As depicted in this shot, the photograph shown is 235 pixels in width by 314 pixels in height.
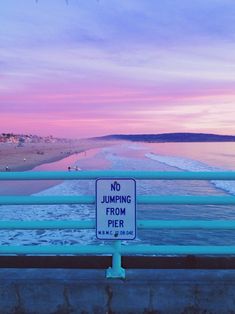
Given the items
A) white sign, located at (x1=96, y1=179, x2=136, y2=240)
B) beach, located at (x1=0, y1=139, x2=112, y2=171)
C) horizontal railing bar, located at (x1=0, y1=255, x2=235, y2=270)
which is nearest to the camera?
white sign, located at (x1=96, y1=179, x2=136, y2=240)

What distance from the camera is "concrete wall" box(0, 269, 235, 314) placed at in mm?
4102

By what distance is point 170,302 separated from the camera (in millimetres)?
4098

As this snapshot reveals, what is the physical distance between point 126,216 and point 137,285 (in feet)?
1.98

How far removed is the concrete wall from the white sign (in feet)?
1.33

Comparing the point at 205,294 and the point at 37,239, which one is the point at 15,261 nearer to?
the point at 205,294

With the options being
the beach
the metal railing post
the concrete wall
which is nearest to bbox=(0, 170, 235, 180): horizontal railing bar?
the metal railing post

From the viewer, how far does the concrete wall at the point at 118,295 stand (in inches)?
161

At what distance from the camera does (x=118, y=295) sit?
410 cm

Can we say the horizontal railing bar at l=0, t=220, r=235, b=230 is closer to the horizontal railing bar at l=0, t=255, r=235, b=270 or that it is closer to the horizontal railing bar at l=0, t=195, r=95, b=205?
the horizontal railing bar at l=0, t=195, r=95, b=205

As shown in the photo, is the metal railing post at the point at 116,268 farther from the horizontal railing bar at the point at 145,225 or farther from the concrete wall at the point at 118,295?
the horizontal railing bar at the point at 145,225

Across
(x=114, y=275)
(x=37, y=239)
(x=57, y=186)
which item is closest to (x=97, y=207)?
(x=114, y=275)

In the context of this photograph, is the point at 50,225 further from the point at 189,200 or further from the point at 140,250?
the point at 189,200

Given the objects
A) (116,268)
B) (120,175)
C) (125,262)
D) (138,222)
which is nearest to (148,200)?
(138,222)

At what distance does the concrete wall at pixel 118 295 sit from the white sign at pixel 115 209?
0.41 meters
